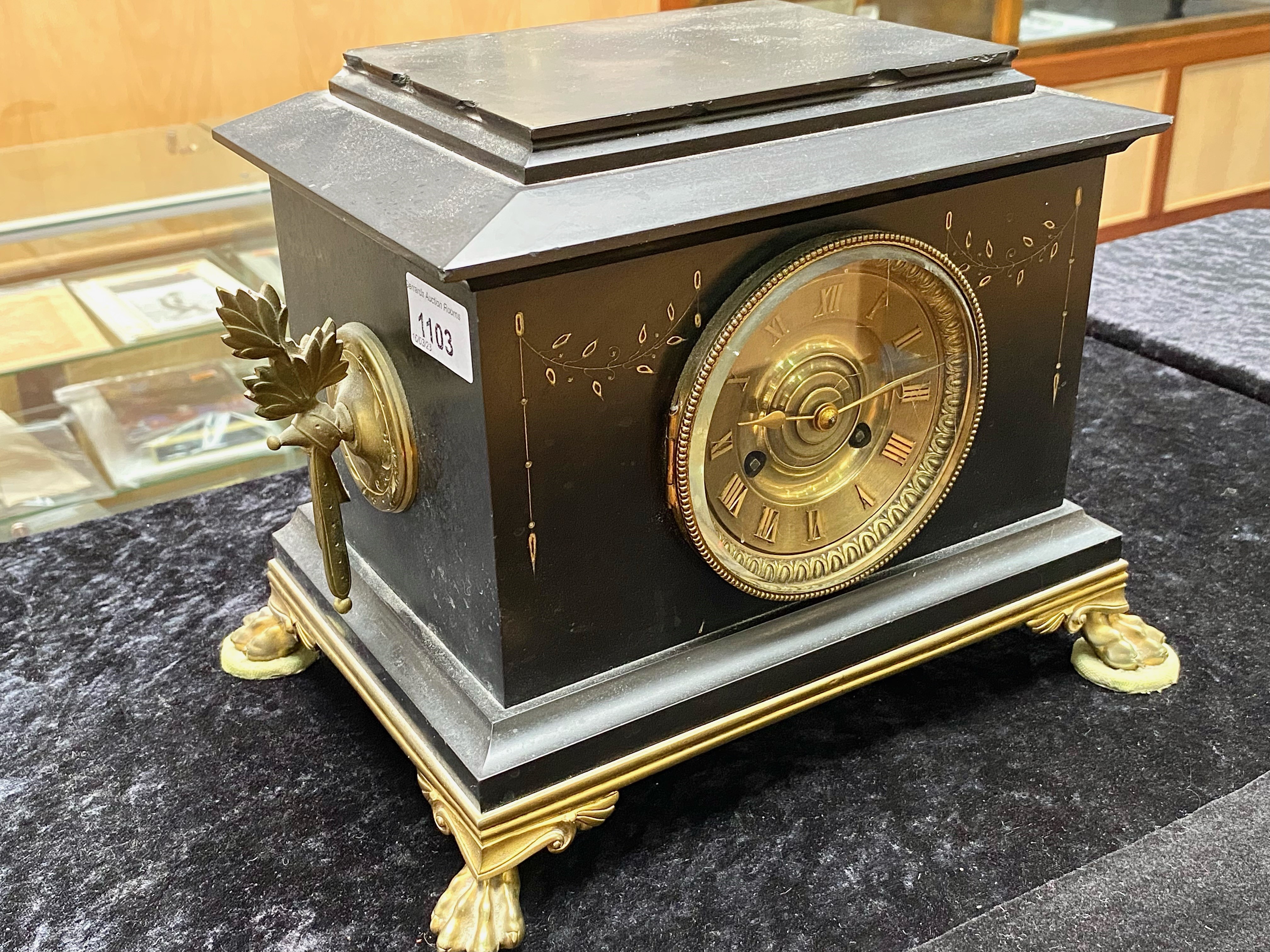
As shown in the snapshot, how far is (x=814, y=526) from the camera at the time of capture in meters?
1.43

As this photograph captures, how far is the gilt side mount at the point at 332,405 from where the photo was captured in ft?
4.08

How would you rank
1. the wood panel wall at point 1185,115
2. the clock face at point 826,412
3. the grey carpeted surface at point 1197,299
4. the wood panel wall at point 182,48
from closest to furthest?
the clock face at point 826,412 < the wood panel wall at point 182,48 < the grey carpeted surface at point 1197,299 < the wood panel wall at point 1185,115

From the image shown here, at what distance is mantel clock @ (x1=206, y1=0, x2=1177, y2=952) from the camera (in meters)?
1.20

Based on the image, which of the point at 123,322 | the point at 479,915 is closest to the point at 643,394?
the point at 479,915

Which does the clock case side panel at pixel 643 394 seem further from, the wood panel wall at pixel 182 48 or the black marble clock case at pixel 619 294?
the wood panel wall at pixel 182 48

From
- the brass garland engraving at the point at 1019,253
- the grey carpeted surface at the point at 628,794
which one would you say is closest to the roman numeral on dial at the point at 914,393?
the brass garland engraving at the point at 1019,253

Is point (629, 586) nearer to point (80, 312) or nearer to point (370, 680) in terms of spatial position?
point (370, 680)

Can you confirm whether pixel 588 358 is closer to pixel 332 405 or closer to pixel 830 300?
pixel 830 300

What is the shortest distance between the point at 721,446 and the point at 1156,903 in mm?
616

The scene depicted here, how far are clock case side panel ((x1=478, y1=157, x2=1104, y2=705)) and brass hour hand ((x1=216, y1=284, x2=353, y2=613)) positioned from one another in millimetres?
211

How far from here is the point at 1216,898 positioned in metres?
1.27

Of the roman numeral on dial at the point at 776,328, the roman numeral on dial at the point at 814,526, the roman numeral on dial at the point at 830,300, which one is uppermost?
the roman numeral on dial at the point at 830,300

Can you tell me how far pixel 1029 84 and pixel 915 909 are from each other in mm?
891

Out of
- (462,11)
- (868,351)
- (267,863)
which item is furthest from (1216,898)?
(462,11)
